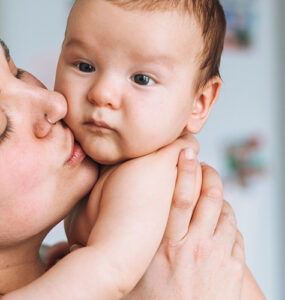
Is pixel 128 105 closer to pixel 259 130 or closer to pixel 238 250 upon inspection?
pixel 238 250

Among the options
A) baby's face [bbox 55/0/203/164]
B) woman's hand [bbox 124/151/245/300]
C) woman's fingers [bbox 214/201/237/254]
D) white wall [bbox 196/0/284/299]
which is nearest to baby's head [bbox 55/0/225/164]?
baby's face [bbox 55/0/203/164]

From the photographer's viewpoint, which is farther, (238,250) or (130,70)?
(238,250)

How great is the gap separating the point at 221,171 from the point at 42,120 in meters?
2.55

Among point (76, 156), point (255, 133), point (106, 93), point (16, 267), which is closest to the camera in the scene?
point (106, 93)

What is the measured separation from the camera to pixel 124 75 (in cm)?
97

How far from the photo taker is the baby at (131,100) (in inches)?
36.6

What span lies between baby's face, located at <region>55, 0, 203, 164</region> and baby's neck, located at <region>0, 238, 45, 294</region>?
306 mm

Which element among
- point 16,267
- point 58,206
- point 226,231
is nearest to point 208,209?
point 226,231

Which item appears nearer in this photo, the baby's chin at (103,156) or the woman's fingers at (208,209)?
the baby's chin at (103,156)

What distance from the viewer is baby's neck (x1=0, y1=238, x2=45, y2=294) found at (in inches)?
44.7

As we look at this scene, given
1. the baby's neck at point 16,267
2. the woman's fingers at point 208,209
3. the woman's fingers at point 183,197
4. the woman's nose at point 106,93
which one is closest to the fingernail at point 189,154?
the woman's fingers at point 183,197

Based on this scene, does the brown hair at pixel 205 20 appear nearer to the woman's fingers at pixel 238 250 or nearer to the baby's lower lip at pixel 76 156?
the baby's lower lip at pixel 76 156

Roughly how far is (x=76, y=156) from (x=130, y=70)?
220mm

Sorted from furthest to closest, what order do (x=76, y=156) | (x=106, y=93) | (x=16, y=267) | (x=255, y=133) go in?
(x=255, y=133) < (x=16, y=267) < (x=76, y=156) < (x=106, y=93)
